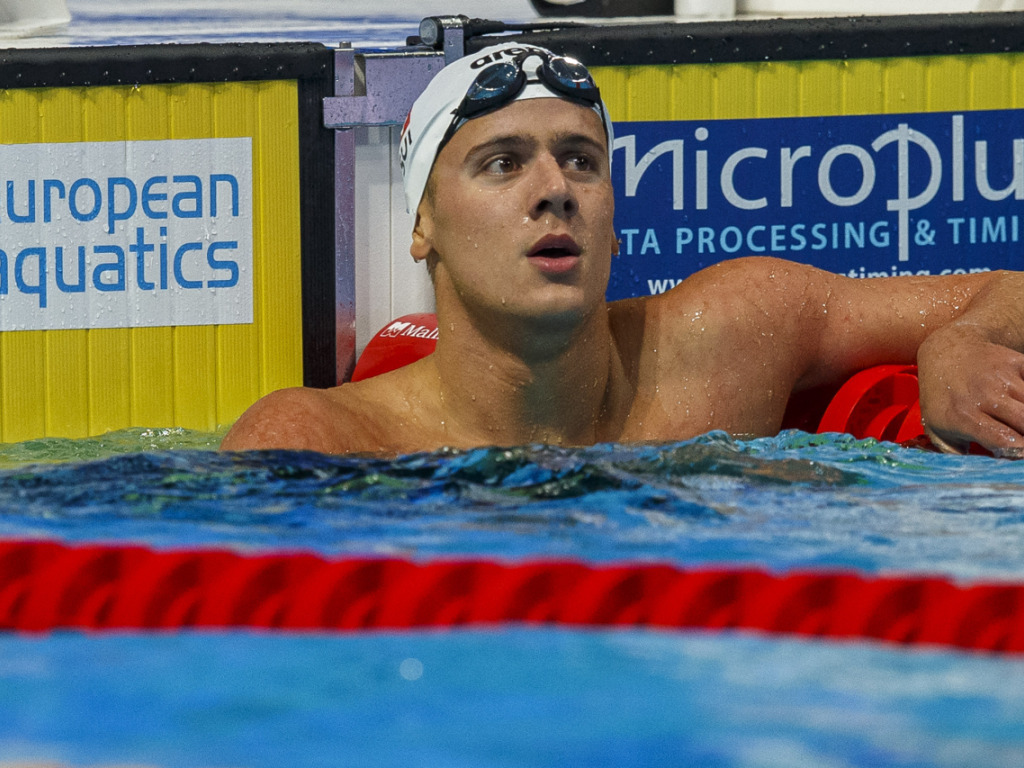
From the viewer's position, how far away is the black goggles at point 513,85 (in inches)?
108

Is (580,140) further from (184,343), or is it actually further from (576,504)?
(184,343)

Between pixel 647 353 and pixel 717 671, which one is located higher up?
pixel 647 353

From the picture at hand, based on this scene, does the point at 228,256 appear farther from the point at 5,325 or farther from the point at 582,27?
the point at 582,27

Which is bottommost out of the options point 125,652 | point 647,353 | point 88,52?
point 125,652

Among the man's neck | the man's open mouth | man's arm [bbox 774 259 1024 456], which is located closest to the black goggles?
the man's open mouth

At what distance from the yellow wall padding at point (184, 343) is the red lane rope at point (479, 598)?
259 centimetres

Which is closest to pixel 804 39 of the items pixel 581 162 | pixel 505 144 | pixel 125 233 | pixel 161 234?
pixel 581 162

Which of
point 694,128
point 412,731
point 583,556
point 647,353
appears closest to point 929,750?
point 412,731

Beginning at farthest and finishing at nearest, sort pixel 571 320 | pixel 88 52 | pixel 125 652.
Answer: pixel 88 52 < pixel 571 320 < pixel 125 652

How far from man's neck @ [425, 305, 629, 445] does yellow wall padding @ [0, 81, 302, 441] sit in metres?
1.82

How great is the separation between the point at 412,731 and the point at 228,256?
3.33 meters

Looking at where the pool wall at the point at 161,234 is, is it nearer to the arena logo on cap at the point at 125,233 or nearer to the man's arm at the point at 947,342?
the arena logo on cap at the point at 125,233

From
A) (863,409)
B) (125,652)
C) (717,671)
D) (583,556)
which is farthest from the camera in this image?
(863,409)

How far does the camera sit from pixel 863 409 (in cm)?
295
